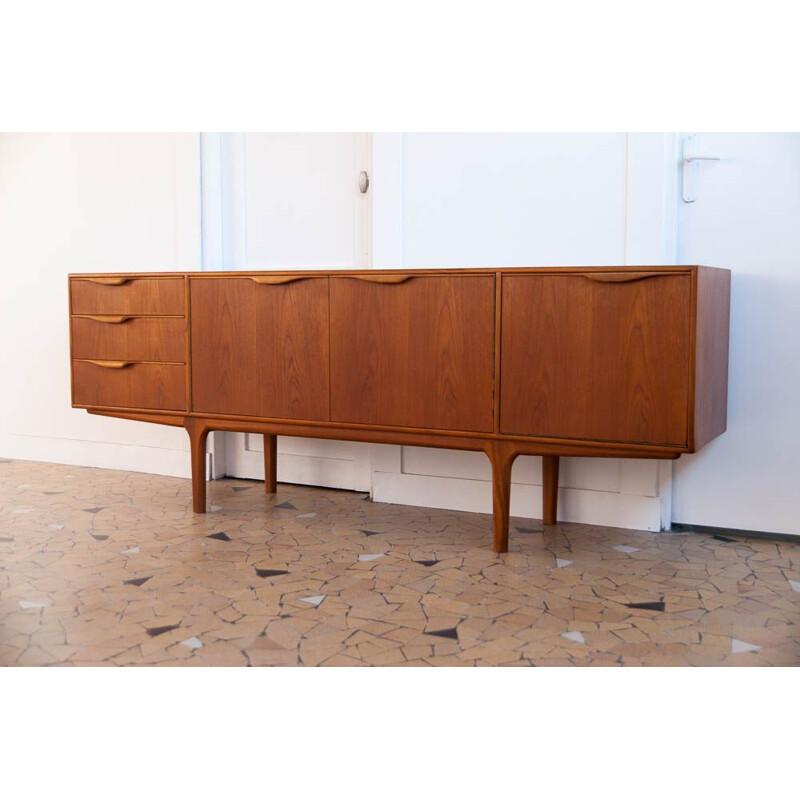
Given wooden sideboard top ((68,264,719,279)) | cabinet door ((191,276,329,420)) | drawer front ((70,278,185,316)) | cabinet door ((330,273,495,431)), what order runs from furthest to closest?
drawer front ((70,278,185,316))
cabinet door ((191,276,329,420))
cabinet door ((330,273,495,431))
wooden sideboard top ((68,264,719,279))

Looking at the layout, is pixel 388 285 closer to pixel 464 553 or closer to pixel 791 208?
pixel 464 553

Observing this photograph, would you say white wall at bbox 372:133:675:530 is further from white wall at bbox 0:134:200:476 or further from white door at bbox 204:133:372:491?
white wall at bbox 0:134:200:476

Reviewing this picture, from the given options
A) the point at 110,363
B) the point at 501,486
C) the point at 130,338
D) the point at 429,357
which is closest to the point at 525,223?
the point at 429,357

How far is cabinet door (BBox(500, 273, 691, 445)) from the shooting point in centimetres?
244

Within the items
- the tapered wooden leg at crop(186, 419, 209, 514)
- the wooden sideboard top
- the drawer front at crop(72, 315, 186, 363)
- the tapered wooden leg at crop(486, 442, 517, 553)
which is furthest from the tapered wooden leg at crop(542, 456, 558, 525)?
the drawer front at crop(72, 315, 186, 363)

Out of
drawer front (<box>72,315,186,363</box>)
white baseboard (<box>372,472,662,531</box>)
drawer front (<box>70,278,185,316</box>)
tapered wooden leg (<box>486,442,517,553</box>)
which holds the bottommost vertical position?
white baseboard (<box>372,472,662,531</box>)

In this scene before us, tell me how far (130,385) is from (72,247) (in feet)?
3.98

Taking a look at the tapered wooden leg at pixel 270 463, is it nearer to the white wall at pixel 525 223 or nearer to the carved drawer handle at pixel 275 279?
the white wall at pixel 525 223

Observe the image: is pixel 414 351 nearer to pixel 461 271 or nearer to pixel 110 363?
pixel 461 271

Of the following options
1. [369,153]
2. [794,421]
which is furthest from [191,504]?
[794,421]

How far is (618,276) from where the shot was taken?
2.47 m

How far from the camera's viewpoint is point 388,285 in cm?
278

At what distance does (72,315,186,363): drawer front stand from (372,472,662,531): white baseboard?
2.91ft

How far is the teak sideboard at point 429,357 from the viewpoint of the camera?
2.47 metres
